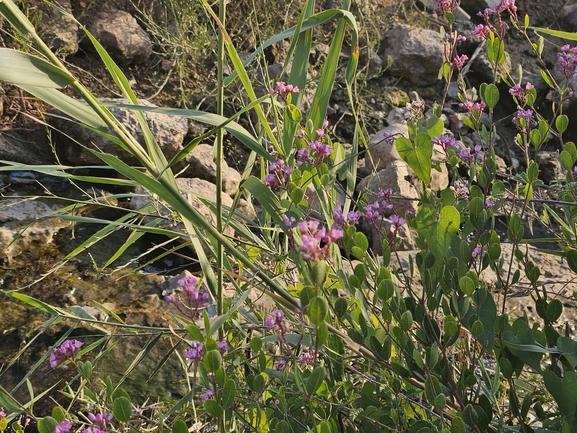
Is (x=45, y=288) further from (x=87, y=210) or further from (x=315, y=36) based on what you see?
(x=315, y=36)

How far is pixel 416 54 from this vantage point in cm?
466

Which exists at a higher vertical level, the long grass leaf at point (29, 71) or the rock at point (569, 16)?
the long grass leaf at point (29, 71)

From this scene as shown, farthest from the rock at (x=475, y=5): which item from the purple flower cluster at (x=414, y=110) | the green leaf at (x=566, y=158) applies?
the green leaf at (x=566, y=158)

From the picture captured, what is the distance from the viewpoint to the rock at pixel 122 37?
13.6ft

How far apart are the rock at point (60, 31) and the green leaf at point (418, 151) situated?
3.54 m

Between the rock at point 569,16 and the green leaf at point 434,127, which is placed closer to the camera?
the green leaf at point 434,127

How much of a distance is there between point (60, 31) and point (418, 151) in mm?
3833

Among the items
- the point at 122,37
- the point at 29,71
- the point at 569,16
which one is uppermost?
the point at 29,71

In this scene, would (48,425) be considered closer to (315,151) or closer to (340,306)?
(340,306)

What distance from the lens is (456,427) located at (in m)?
0.78

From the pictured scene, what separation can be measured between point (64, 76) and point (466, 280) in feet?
1.91

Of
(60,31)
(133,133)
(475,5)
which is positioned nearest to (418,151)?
(133,133)

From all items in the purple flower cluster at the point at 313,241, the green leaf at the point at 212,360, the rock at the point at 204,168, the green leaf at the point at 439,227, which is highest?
the purple flower cluster at the point at 313,241

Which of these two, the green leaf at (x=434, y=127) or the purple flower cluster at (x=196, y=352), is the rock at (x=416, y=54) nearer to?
the green leaf at (x=434, y=127)
